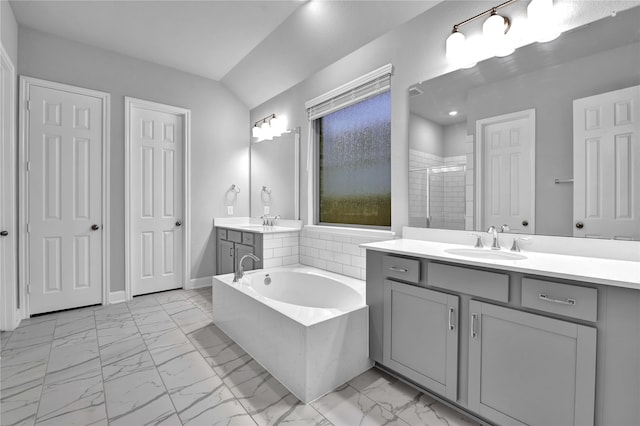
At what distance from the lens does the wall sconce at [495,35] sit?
63.9 inches

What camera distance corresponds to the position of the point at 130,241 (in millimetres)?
3520

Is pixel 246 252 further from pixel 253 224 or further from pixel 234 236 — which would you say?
pixel 253 224

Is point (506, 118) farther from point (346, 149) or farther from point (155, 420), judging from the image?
point (155, 420)

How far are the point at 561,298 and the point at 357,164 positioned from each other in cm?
210

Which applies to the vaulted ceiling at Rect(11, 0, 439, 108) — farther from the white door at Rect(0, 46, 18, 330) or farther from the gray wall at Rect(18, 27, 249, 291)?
the white door at Rect(0, 46, 18, 330)

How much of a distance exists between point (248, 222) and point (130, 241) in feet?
5.01

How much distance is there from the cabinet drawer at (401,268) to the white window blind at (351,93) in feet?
5.03

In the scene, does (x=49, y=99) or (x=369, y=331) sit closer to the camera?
(x=369, y=331)

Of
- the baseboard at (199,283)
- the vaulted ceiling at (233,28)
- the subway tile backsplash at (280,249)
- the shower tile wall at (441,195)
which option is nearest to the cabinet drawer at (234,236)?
the subway tile backsplash at (280,249)

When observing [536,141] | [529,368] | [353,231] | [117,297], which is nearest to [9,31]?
[117,297]

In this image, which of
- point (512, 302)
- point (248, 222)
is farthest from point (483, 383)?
point (248, 222)

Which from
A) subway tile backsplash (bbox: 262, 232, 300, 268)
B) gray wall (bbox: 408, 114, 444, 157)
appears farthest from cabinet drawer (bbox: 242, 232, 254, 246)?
gray wall (bbox: 408, 114, 444, 157)

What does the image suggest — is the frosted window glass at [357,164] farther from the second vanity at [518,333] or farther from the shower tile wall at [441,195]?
the second vanity at [518,333]

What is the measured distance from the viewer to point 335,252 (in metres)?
3.01
